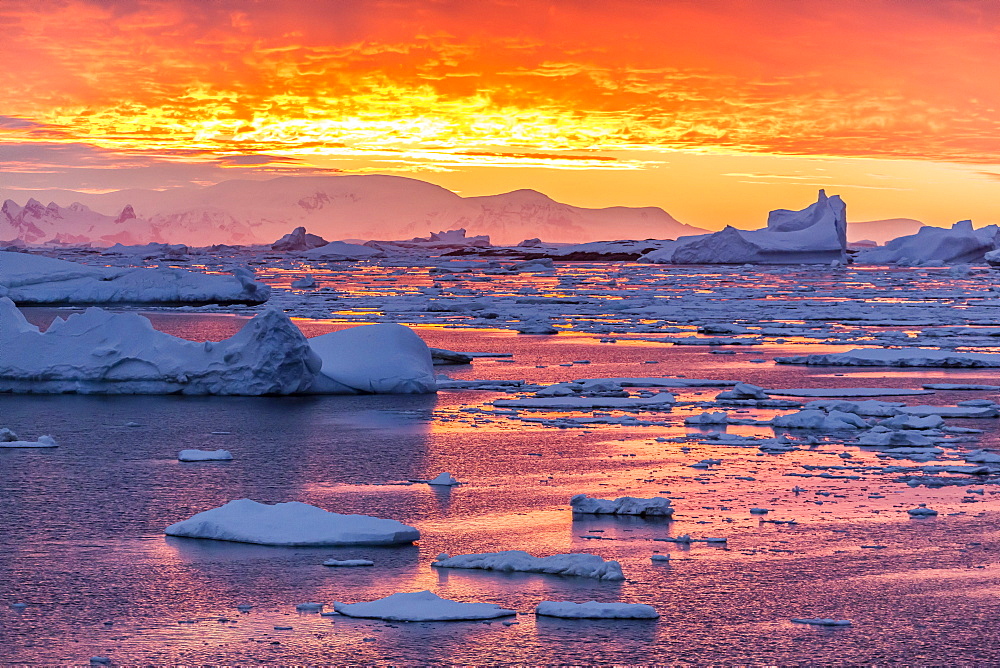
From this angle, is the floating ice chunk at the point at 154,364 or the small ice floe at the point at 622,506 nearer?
the small ice floe at the point at 622,506

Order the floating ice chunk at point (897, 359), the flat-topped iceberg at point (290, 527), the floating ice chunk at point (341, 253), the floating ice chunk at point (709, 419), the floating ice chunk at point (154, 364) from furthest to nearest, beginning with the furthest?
the floating ice chunk at point (341, 253), the floating ice chunk at point (897, 359), the floating ice chunk at point (154, 364), the floating ice chunk at point (709, 419), the flat-topped iceberg at point (290, 527)

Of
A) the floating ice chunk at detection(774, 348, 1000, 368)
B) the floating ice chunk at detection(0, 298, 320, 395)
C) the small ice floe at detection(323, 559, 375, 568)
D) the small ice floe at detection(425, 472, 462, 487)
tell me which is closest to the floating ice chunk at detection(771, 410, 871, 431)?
the small ice floe at detection(425, 472, 462, 487)

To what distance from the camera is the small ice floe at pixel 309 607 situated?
4816mm

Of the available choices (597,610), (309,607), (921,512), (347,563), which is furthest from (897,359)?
(309,607)

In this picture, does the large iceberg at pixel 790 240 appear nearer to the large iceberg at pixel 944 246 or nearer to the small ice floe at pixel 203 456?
the large iceberg at pixel 944 246

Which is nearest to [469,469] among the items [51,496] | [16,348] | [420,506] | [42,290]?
[420,506]

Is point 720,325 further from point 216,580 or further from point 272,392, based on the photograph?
point 216,580

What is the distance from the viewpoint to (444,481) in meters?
7.41

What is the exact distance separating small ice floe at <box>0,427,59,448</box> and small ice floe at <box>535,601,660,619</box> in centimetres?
520

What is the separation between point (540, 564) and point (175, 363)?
7.57m

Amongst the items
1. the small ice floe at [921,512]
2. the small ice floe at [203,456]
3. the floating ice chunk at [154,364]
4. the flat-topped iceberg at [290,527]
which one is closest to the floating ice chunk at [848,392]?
the floating ice chunk at [154,364]

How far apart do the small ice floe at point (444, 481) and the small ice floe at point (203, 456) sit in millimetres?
1660

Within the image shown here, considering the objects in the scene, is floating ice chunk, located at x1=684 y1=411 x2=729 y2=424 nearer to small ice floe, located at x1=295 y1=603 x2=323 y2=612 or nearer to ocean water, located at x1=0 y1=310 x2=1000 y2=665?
ocean water, located at x1=0 y1=310 x2=1000 y2=665

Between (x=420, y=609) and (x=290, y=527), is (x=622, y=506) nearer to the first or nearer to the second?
(x=290, y=527)
